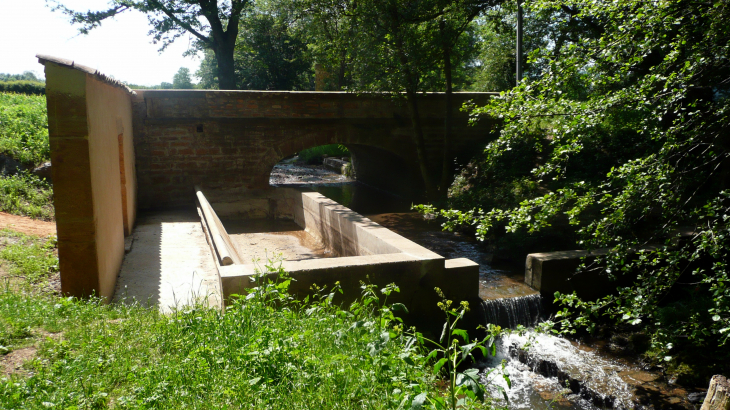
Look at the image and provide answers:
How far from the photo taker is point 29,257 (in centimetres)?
536

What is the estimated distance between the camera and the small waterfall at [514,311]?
20.1ft

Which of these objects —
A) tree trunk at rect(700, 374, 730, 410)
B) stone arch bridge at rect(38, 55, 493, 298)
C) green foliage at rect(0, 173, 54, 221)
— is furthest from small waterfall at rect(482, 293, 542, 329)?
green foliage at rect(0, 173, 54, 221)

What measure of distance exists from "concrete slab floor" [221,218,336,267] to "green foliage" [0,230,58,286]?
2.53 metres

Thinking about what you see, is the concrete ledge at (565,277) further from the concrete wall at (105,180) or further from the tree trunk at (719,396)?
the concrete wall at (105,180)

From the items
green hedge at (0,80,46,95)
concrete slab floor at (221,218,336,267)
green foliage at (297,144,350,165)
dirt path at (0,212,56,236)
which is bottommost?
concrete slab floor at (221,218,336,267)

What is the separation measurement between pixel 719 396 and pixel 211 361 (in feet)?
8.56

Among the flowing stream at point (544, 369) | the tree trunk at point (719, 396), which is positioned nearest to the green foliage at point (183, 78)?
the flowing stream at point (544, 369)

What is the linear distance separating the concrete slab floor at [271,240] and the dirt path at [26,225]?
2641 mm

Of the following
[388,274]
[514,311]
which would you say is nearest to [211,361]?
[388,274]

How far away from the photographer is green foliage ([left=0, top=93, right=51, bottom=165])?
30.8ft

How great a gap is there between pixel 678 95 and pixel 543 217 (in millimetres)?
1275

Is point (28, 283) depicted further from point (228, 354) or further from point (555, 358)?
point (555, 358)

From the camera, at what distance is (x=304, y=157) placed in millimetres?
26062

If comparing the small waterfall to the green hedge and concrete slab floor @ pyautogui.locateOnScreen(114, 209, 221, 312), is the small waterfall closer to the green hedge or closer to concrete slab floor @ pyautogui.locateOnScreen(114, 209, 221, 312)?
concrete slab floor @ pyautogui.locateOnScreen(114, 209, 221, 312)
